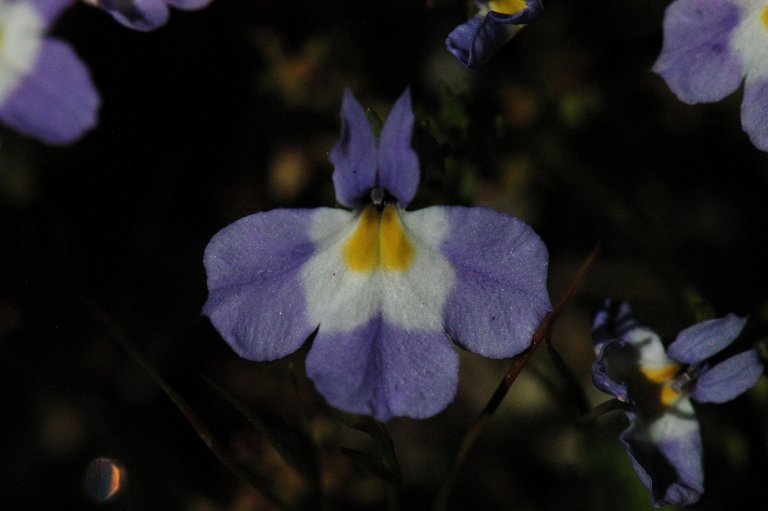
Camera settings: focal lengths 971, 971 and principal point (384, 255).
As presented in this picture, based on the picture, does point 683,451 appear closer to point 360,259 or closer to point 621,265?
point 360,259

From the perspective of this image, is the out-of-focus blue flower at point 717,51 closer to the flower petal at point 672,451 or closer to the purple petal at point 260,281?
the flower petal at point 672,451

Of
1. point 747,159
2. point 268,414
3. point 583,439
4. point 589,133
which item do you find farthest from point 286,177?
point 747,159

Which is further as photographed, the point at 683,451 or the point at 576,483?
the point at 576,483

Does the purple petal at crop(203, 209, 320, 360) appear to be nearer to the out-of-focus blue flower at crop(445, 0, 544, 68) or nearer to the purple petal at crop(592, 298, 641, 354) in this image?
the out-of-focus blue flower at crop(445, 0, 544, 68)

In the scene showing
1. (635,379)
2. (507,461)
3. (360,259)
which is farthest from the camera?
(507,461)

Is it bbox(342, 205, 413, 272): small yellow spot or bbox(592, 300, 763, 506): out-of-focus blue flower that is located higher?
bbox(342, 205, 413, 272): small yellow spot

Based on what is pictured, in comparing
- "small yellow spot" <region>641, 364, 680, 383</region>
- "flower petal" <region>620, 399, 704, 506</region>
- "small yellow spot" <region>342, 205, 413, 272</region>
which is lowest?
"flower petal" <region>620, 399, 704, 506</region>

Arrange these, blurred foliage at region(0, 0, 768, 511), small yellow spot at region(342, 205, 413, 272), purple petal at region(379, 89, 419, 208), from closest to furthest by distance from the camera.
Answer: purple petal at region(379, 89, 419, 208)
small yellow spot at region(342, 205, 413, 272)
blurred foliage at region(0, 0, 768, 511)

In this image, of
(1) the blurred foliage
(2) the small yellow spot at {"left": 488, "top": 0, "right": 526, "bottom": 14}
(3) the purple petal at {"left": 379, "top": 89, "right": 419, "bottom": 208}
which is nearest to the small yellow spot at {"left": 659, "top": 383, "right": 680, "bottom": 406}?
(1) the blurred foliage
